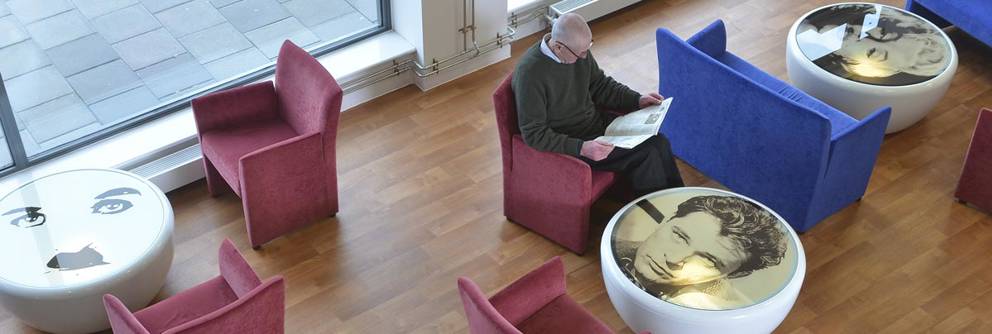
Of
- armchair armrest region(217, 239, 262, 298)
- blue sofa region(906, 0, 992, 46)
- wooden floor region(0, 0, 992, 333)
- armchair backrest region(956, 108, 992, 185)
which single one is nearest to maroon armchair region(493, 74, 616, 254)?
wooden floor region(0, 0, 992, 333)

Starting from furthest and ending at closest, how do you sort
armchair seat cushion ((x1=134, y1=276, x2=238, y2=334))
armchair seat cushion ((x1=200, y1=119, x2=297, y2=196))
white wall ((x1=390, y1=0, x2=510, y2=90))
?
white wall ((x1=390, y1=0, x2=510, y2=90)), armchair seat cushion ((x1=200, y1=119, x2=297, y2=196)), armchair seat cushion ((x1=134, y1=276, x2=238, y2=334))

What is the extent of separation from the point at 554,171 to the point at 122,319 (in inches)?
83.5

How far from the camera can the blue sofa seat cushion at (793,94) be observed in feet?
19.0

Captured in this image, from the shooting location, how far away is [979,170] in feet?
19.1

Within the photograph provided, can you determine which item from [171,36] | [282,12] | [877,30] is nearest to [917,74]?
[877,30]

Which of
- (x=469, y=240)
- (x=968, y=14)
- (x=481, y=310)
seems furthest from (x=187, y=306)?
(x=968, y=14)

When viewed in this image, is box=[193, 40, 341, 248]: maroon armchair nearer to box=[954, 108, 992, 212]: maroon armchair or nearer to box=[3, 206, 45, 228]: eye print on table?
box=[3, 206, 45, 228]: eye print on table

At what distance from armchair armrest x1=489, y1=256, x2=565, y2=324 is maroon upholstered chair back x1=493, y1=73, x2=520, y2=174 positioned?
958mm

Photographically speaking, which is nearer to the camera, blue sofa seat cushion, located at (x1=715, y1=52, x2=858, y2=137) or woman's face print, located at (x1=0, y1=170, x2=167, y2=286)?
woman's face print, located at (x1=0, y1=170, x2=167, y2=286)

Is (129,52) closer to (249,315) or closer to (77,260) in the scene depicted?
(77,260)

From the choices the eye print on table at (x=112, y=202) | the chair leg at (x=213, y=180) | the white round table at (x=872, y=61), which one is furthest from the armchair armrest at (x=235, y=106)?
the white round table at (x=872, y=61)

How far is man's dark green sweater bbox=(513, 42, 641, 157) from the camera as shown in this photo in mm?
5262

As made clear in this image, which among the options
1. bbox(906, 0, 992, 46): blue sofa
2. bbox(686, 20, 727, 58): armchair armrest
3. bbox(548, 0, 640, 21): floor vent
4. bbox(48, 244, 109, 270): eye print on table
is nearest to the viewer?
bbox(48, 244, 109, 270): eye print on table

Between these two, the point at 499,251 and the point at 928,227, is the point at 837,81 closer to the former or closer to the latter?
the point at 928,227
